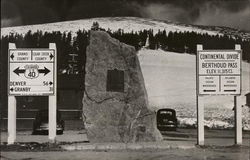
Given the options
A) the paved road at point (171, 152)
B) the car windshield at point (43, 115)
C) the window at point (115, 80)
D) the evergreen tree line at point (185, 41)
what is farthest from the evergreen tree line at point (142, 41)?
the paved road at point (171, 152)

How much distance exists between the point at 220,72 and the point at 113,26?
189 cm

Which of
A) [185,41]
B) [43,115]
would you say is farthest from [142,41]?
[43,115]

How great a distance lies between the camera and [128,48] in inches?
316

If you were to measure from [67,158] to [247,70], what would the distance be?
3.21m

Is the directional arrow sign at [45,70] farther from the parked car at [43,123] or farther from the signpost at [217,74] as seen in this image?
the signpost at [217,74]

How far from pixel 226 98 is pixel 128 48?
1797 mm

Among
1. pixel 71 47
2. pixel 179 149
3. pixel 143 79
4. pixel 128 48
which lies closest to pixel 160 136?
pixel 179 149

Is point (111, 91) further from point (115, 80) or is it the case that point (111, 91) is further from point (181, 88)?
point (181, 88)

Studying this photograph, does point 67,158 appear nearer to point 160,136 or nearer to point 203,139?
point 160,136

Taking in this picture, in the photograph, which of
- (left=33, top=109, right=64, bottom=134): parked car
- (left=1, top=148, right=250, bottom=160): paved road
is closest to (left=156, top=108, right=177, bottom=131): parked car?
(left=1, top=148, right=250, bottom=160): paved road

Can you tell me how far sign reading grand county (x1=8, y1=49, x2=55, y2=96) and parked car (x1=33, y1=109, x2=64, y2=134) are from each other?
34 cm

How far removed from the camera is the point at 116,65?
26.4 feet

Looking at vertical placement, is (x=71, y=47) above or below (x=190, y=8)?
below

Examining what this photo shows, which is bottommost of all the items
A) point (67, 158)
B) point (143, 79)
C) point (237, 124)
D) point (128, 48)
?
point (67, 158)
